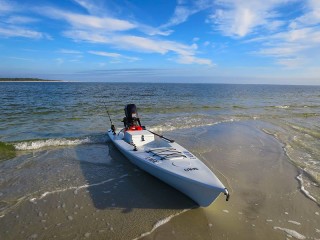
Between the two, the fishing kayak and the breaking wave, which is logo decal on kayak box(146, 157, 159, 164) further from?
the breaking wave

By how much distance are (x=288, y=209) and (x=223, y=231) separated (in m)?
2.09

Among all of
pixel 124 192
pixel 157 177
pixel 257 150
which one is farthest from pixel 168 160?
pixel 257 150

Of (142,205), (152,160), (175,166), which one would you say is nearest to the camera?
(142,205)

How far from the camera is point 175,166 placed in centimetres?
716

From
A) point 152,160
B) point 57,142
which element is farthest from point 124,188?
point 57,142

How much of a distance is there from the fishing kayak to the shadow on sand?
0.90 ft

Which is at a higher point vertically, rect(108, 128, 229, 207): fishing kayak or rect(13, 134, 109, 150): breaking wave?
rect(108, 128, 229, 207): fishing kayak

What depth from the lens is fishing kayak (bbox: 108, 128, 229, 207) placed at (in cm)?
605

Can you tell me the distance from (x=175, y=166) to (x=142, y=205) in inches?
53.4

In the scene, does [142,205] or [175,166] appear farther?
[175,166]

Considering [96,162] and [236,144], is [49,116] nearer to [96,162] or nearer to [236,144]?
[96,162]

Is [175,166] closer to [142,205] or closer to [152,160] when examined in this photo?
[152,160]

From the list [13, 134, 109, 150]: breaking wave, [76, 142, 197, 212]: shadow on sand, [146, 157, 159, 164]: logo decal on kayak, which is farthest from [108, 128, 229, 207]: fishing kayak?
[13, 134, 109, 150]: breaking wave

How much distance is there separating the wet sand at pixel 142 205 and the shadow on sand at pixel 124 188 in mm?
25
